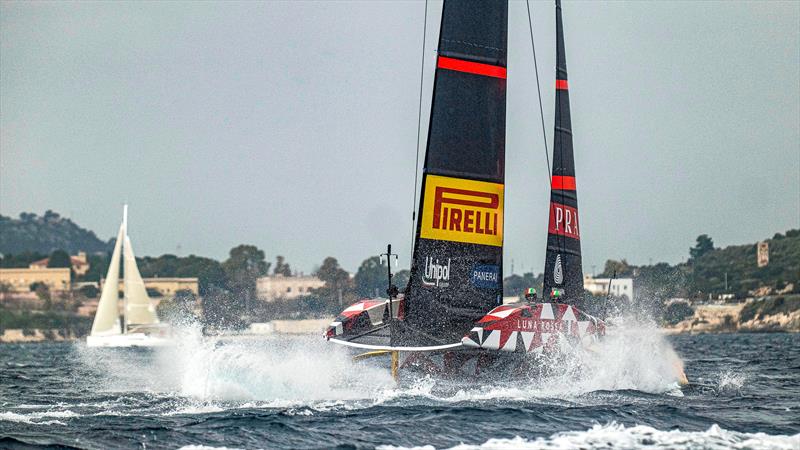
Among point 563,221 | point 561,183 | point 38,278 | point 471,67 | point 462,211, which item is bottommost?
point 462,211

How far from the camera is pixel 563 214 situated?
79.9 feet

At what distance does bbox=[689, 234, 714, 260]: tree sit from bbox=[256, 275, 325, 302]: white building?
148 feet

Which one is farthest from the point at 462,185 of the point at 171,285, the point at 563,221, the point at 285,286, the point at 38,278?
the point at 38,278

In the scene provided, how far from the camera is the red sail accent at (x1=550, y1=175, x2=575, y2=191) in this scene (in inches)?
966

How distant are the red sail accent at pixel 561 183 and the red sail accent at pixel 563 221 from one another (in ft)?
1.28

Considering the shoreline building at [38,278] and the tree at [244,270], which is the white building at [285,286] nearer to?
the tree at [244,270]

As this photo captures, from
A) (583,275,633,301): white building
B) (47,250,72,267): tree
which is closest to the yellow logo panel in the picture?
(583,275,633,301): white building

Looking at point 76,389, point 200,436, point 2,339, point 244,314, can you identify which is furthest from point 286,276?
point 200,436

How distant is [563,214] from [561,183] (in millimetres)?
665

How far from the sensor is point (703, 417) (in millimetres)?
16406

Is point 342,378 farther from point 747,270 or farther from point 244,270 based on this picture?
point 244,270

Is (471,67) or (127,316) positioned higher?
(471,67)

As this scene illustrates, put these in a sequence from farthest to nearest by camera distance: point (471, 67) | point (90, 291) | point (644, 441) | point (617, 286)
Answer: point (90, 291), point (617, 286), point (471, 67), point (644, 441)

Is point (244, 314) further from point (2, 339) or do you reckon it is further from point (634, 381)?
point (634, 381)
